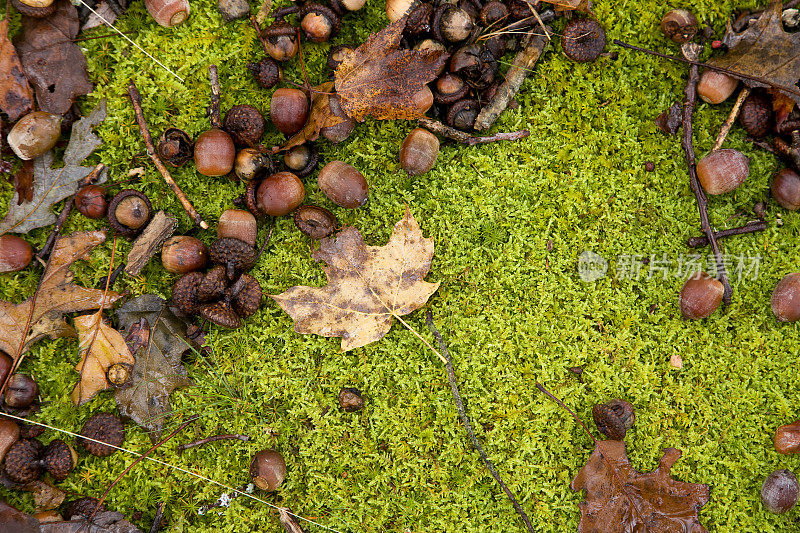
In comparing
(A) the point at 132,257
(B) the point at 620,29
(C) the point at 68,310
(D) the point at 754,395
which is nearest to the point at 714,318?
(D) the point at 754,395

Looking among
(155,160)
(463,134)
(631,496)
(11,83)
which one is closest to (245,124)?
(155,160)

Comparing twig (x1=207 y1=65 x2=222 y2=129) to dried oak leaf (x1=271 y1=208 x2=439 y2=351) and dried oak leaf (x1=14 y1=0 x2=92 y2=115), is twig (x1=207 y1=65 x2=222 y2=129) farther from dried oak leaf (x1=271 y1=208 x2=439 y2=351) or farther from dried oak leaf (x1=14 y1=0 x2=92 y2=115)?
dried oak leaf (x1=271 y1=208 x2=439 y2=351)

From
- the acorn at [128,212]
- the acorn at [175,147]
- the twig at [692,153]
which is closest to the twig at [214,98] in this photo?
the acorn at [175,147]

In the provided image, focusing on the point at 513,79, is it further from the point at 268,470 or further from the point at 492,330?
the point at 268,470

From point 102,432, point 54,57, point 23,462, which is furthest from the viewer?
point 54,57

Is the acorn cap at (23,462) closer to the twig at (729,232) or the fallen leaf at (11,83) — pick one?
the fallen leaf at (11,83)

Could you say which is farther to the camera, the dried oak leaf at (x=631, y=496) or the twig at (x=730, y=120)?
the twig at (x=730, y=120)
